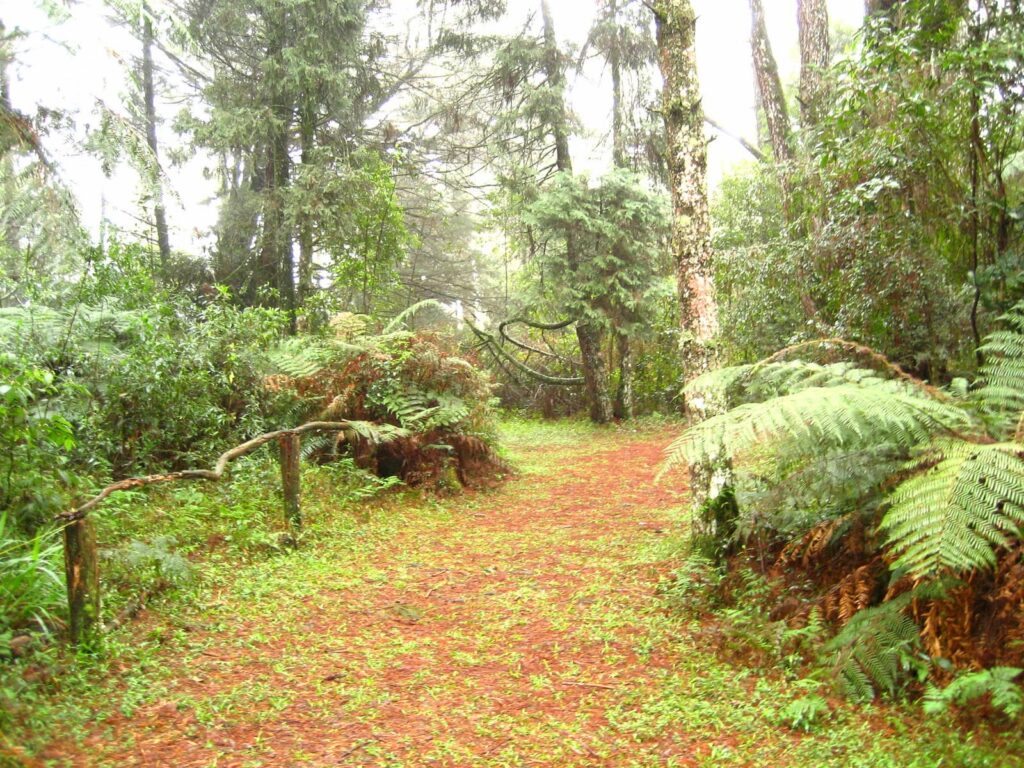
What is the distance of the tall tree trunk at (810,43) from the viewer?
1043cm

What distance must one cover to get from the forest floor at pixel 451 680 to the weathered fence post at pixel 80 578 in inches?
10.2

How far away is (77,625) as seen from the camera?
3967 mm

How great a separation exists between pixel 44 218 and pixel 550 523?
6407 millimetres

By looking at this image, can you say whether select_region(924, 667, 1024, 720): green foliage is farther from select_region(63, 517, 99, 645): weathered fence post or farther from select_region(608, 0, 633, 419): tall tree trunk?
select_region(608, 0, 633, 419): tall tree trunk

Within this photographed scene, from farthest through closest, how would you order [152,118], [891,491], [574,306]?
[152,118] < [574,306] < [891,491]

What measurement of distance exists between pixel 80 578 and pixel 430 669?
2078 millimetres

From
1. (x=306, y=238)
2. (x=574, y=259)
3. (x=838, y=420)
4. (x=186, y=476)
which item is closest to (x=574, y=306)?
(x=574, y=259)

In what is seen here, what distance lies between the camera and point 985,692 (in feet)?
9.95

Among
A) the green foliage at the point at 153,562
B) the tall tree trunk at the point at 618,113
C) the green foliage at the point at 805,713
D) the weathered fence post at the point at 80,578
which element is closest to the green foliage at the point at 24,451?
the green foliage at the point at 153,562

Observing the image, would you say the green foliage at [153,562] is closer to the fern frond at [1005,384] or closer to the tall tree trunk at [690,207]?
the tall tree trunk at [690,207]

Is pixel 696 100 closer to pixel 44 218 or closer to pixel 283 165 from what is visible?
pixel 44 218

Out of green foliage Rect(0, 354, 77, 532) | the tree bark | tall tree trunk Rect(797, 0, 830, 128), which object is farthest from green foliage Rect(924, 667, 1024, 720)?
tall tree trunk Rect(797, 0, 830, 128)

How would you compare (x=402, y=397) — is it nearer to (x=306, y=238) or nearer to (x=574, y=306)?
(x=574, y=306)

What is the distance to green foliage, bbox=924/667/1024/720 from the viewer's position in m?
2.86
